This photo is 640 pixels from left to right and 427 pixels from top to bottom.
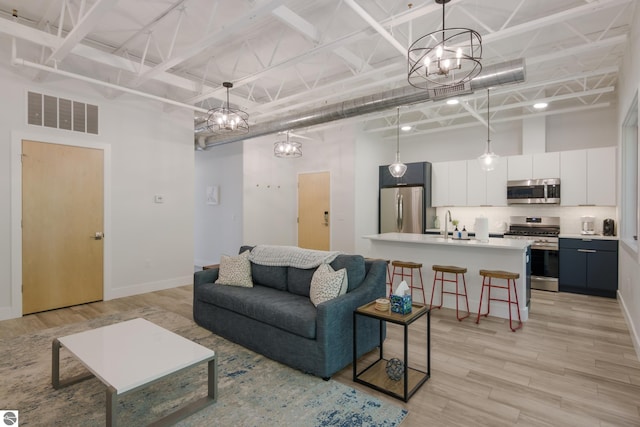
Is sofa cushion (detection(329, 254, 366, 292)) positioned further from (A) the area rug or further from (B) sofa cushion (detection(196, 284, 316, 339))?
(A) the area rug

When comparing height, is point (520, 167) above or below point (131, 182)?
above

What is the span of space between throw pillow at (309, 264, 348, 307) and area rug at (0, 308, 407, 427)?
64 centimetres

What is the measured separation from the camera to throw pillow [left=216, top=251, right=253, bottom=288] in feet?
12.5

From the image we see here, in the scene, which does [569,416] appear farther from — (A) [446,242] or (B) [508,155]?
(B) [508,155]

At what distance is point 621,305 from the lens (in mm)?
4594

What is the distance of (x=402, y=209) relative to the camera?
736cm

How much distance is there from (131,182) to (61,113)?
125 centimetres

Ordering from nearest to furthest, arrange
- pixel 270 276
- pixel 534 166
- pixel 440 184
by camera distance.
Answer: pixel 270 276 < pixel 534 166 < pixel 440 184

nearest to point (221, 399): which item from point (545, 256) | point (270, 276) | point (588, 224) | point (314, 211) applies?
point (270, 276)

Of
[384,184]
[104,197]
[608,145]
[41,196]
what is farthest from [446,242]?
[41,196]

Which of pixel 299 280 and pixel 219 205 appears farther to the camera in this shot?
pixel 219 205

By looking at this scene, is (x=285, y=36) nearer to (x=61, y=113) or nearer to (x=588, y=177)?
(x=61, y=113)

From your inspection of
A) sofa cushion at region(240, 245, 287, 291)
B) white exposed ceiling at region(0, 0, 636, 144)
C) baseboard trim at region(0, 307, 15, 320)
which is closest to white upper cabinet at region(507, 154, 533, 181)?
white exposed ceiling at region(0, 0, 636, 144)

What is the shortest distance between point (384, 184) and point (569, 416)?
590 cm
